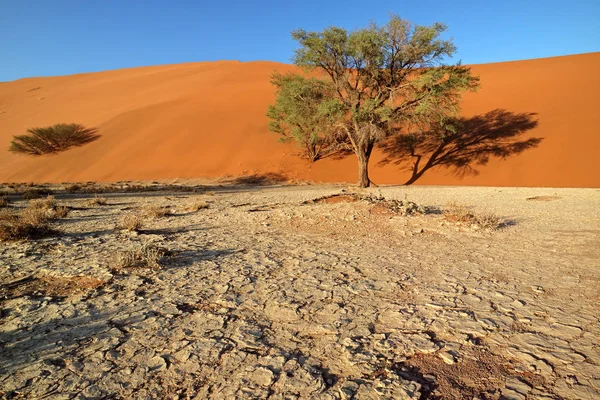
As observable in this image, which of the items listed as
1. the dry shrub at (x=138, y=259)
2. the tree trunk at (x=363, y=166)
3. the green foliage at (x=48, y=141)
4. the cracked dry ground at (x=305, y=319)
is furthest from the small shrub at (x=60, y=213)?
the green foliage at (x=48, y=141)

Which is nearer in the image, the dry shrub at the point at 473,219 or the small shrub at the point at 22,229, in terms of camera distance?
the small shrub at the point at 22,229

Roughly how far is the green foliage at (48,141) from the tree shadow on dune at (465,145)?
79.9ft

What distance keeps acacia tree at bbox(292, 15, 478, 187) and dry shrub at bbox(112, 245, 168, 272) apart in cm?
1056

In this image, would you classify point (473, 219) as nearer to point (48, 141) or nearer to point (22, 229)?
point (22, 229)

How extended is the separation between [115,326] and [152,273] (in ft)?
3.71

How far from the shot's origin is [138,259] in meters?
3.92

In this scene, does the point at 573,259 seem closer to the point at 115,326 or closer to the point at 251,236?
the point at 251,236

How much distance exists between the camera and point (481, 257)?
14.1ft

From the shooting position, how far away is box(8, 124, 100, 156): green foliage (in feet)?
83.0

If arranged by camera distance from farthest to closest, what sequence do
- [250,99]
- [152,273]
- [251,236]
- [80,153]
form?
[250,99]
[80,153]
[251,236]
[152,273]

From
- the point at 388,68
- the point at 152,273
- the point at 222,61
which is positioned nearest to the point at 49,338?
the point at 152,273

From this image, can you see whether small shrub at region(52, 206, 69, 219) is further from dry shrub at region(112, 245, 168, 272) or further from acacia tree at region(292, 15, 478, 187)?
acacia tree at region(292, 15, 478, 187)

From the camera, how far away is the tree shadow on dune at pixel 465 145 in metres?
18.0

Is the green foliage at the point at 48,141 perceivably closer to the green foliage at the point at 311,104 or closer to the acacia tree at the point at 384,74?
the green foliage at the point at 311,104
